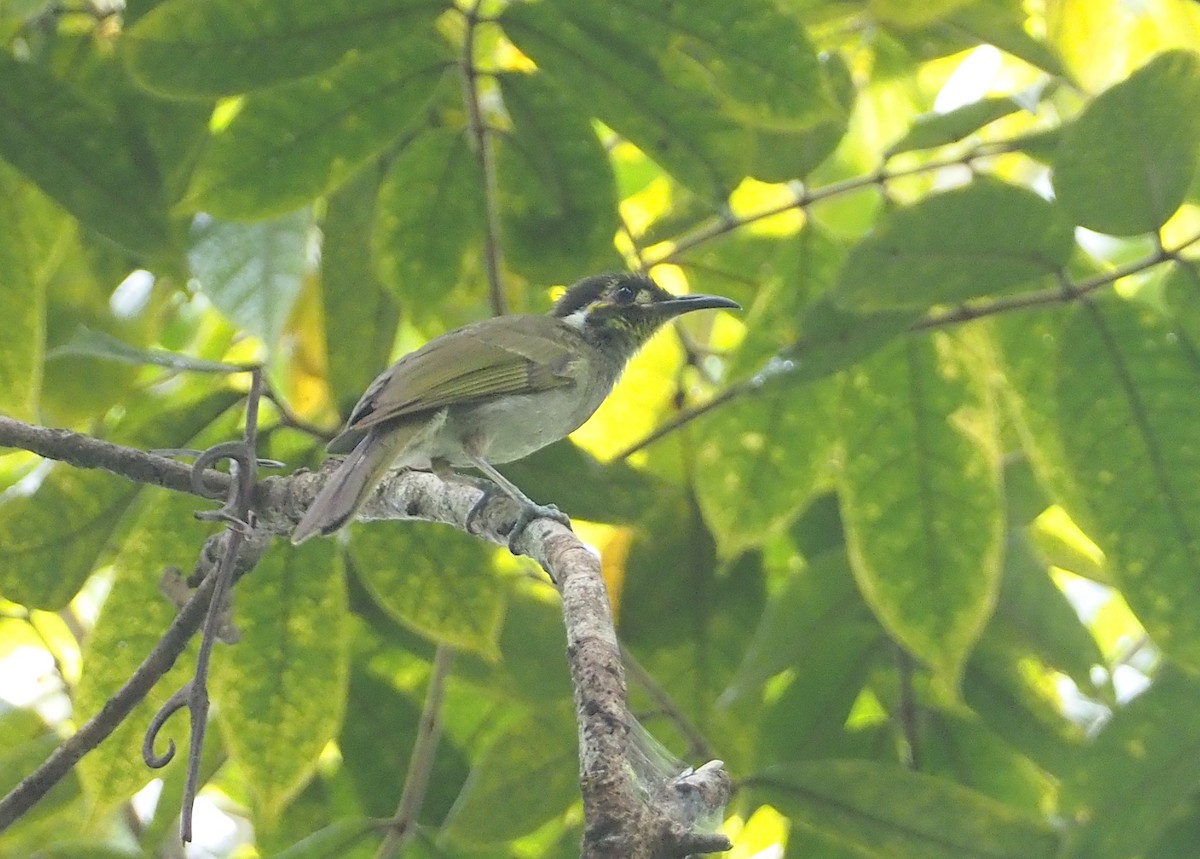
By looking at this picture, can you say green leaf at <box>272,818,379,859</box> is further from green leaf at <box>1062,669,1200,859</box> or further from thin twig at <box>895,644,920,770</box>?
green leaf at <box>1062,669,1200,859</box>

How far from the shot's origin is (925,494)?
3100 millimetres

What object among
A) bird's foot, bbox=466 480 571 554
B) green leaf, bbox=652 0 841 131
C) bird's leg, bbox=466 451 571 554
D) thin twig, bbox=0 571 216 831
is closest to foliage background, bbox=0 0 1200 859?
green leaf, bbox=652 0 841 131

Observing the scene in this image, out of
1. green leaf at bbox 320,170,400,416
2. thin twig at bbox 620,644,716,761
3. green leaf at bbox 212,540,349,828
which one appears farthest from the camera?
green leaf at bbox 320,170,400,416

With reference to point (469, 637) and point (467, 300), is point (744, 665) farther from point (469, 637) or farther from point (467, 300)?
point (467, 300)

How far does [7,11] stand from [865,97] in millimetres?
Answer: 2842

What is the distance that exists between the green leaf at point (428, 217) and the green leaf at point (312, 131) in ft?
0.66

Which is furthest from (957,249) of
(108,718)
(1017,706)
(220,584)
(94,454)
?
(108,718)

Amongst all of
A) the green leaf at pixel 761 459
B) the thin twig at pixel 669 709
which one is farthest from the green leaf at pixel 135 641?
the green leaf at pixel 761 459

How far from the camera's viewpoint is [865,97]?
4.84 meters

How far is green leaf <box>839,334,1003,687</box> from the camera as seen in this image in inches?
117

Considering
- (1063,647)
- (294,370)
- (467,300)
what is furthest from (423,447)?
(1063,647)

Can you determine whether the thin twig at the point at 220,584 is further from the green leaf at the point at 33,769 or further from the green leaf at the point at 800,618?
the green leaf at the point at 800,618

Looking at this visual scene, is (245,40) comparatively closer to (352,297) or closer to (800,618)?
(352,297)

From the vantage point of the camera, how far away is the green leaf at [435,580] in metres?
2.92
